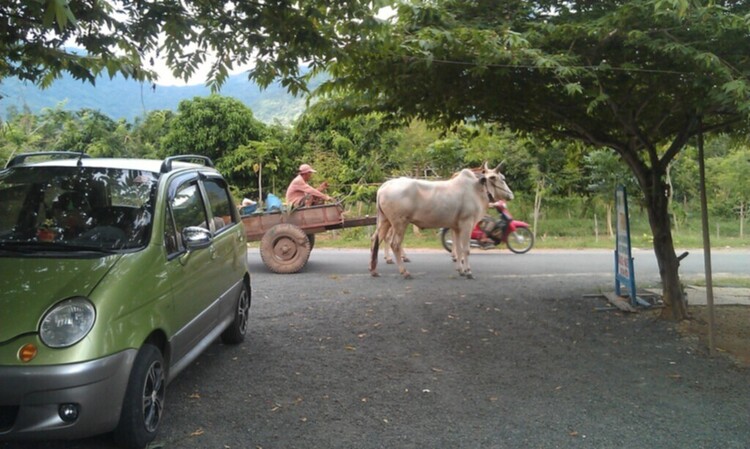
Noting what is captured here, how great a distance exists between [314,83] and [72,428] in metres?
5.48

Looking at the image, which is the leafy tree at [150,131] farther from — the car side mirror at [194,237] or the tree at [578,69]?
the car side mirror at [194,237]

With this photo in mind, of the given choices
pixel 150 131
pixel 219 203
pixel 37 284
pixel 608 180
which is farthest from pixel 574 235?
pixel 37 284

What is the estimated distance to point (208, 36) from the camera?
17.2ft

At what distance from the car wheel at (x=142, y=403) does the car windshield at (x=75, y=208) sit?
79cm

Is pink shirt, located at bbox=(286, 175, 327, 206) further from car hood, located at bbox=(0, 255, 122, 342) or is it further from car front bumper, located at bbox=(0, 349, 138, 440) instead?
car front bumper, located at bbox=(0, 349, 138, 440)

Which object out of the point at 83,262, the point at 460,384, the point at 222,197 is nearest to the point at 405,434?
the point at 460,384

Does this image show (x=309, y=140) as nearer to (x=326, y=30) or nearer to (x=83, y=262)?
(x=326, y=30)

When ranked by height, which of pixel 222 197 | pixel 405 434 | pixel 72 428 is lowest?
pixel 405 434

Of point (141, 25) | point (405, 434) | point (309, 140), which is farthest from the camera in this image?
point (309, 140)

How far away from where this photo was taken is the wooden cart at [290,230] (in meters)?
11.3

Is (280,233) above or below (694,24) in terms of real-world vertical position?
below

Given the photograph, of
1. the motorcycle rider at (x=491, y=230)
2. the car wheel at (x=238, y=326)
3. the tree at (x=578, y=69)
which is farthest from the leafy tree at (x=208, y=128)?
the car wheel at (x=238, y=326)

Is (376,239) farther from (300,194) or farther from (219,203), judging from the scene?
(219,203)

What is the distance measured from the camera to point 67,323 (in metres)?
3.53
